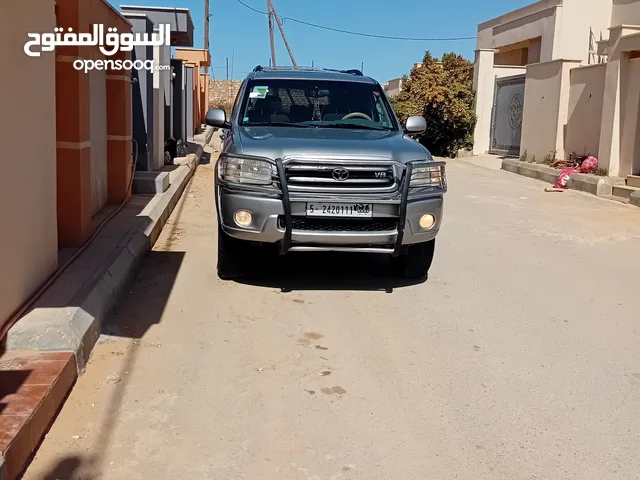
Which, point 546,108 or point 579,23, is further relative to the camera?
point 579,23

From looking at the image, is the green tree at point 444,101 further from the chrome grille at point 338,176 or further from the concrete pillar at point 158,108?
the chrome grille at point 338,176

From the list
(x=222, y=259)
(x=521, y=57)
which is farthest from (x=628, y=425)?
(x=521, y=57)

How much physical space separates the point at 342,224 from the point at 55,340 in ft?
8.65

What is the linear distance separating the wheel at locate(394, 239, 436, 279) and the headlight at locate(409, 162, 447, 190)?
1.97ft

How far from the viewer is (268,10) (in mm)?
40500

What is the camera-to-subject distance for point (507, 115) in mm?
22484

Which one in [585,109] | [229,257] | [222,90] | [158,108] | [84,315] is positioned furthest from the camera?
[222,90]

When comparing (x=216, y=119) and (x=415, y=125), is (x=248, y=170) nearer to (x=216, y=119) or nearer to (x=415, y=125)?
(x=216, y=119)

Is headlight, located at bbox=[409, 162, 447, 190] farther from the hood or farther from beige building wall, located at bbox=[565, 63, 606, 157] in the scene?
beige building wall, located at bbox=[565, 63, 606, 157]

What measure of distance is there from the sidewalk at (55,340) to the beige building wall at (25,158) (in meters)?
0.21

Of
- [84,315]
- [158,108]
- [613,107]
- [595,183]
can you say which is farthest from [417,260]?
[613,107]

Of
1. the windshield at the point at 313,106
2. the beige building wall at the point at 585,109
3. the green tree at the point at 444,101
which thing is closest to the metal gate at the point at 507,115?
the green tree at the point at 444,101

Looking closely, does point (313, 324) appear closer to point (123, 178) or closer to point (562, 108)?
point (123, 178)

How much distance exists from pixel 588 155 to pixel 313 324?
43.0ft
